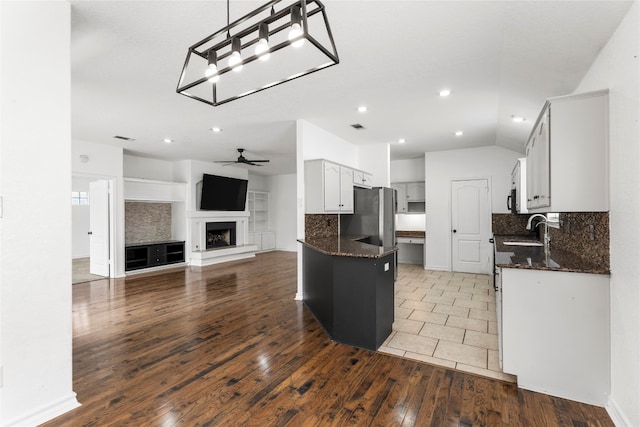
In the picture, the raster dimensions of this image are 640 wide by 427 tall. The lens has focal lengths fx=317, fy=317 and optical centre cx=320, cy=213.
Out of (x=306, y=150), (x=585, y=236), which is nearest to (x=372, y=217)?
(x=306, y=150)

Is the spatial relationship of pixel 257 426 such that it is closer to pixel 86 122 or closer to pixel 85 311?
pixel 85 311

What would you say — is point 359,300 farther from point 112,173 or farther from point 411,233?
point 112,173

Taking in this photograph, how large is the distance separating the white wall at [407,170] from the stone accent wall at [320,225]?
10.3 ft

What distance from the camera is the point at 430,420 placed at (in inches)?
78.7

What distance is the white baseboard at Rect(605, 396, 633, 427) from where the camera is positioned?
1867 millimetres

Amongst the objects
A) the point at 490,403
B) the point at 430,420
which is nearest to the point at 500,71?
the point at 490,403

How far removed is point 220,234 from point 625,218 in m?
8.49

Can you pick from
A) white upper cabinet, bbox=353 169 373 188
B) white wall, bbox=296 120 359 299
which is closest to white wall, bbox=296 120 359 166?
white wall, bbox=296 120 359 299

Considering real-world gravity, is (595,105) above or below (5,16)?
below

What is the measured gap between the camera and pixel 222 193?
8.55m

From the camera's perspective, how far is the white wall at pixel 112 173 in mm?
5974

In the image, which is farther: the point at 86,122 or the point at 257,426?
the point at 86,122

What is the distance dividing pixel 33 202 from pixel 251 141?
4.40m

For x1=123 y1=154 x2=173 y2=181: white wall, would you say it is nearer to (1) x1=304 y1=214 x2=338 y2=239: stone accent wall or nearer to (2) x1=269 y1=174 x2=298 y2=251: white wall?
(2) x1=269 y1=174 x2=298 y2=251: white wall
